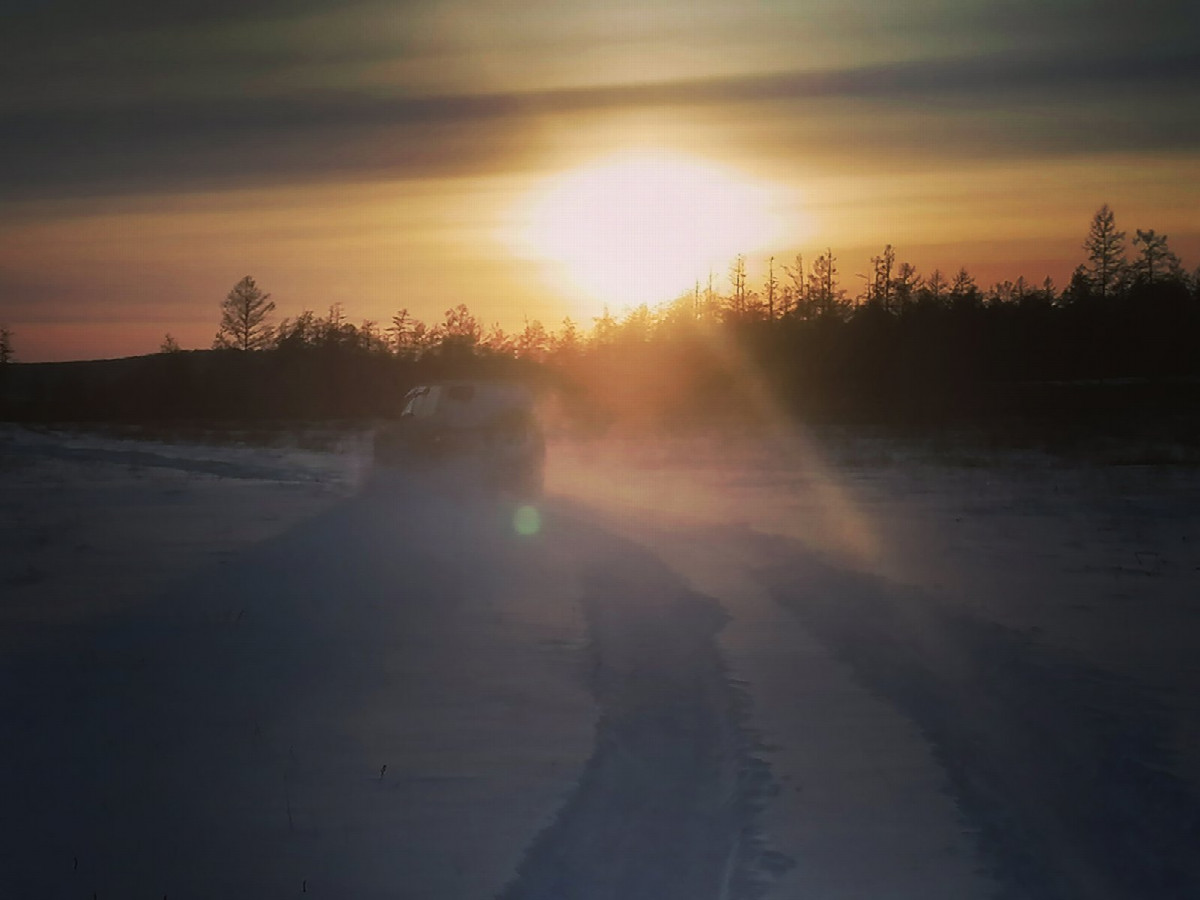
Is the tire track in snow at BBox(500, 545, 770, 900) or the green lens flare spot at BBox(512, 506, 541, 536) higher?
the green lens flare spot at BBox(512, 506, 541, 536)

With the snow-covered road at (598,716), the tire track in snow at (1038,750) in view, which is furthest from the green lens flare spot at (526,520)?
the tire track in snow at (1038,750)

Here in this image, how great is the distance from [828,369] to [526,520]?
57744mm

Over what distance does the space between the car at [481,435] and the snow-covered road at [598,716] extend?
271 inches

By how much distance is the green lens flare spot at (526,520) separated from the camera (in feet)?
59.9

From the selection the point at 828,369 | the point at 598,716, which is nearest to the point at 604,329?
the point at 828,369

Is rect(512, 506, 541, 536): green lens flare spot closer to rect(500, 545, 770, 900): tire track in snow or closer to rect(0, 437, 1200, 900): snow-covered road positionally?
rect(0, 437, 1200, 900): snow-covered road

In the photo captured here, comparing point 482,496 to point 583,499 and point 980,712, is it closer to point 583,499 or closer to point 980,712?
point 583,499

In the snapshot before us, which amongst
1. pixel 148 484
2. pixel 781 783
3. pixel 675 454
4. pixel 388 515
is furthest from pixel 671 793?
pixel 675 454

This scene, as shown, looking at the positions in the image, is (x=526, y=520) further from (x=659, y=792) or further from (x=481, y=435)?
(x=659, y=792)

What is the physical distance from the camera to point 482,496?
23391 mm

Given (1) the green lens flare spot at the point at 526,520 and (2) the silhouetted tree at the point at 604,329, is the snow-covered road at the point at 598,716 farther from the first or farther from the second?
(2) the silhouetted tree at the point at 604,329

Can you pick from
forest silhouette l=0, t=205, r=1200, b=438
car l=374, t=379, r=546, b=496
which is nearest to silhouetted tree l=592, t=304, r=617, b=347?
forest silhouette l=0, t=205, r=1200, b=438

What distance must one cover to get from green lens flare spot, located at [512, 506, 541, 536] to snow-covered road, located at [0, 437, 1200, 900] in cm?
143

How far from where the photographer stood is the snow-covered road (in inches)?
213
